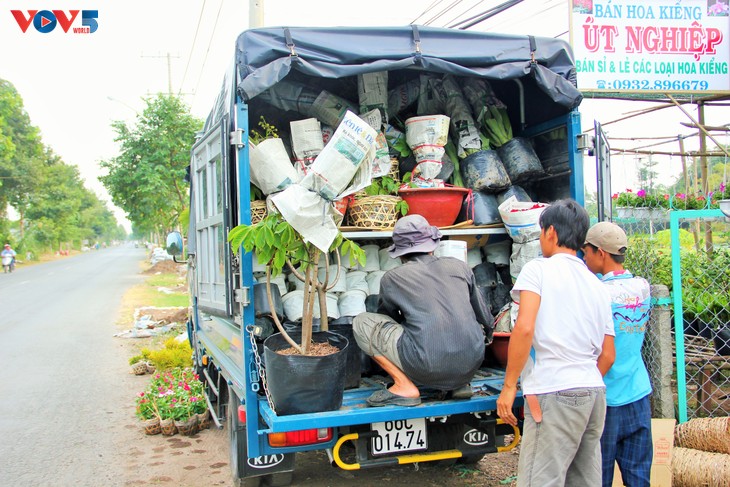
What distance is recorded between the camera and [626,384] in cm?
306

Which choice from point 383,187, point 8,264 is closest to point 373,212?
point 383,187

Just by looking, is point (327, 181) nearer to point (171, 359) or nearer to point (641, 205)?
point (171, 359)

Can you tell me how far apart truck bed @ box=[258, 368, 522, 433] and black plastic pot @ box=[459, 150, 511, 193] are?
1553 millimetres

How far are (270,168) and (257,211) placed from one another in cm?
34

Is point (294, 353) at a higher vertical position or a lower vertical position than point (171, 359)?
higher

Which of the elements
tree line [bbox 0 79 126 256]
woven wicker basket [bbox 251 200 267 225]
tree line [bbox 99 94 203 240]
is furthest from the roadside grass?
tree line [bbox 0 79 126 256]

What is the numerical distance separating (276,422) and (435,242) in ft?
4.54

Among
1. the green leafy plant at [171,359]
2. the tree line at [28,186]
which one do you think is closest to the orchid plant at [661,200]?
the green leafy plant at [171,359]

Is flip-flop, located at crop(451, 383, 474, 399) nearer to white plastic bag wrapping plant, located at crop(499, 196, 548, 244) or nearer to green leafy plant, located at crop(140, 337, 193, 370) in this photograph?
white plastic bag wrapping plant, located at crop(499, 196, 548, 244)

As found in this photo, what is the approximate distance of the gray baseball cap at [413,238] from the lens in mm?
3496

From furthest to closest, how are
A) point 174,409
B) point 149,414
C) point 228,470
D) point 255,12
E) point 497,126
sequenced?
point 255,12 → point 149,414 → point 174,409 → point 497,126 → point 228,470

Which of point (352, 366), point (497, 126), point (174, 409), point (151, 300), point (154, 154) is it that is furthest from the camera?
point (154, 154)

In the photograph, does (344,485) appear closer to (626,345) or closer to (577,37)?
(626,345)

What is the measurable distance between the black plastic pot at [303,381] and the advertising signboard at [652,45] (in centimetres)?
523
